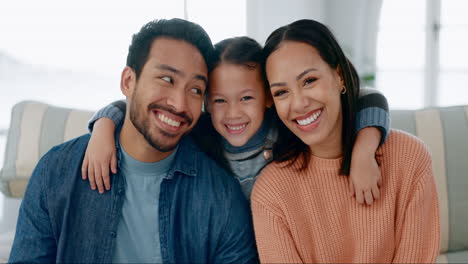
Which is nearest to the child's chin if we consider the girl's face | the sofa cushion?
the girl's face

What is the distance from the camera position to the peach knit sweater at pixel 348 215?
1.13m

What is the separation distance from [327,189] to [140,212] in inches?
23.2

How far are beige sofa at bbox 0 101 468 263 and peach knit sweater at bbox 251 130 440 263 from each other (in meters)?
0.52

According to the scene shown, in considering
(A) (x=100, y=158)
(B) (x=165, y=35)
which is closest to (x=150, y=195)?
(A) (x=100, y=158)

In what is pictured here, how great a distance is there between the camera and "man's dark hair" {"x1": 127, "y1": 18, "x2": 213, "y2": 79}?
1225 mm

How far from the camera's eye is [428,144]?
1.66 meters

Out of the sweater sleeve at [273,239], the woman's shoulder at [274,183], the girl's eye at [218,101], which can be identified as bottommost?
the sweater sleeve at [273,239]

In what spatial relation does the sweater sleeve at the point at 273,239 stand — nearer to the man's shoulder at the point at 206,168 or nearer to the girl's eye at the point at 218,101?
the man's shoulder at the point at 206,168

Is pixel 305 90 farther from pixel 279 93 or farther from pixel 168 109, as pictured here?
pixel 168 109

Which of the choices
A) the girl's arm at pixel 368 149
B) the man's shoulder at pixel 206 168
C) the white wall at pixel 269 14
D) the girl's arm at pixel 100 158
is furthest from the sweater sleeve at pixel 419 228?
the white wall at pixel 269 14

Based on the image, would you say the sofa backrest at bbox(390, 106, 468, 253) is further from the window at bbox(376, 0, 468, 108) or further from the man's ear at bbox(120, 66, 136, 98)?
the window at bbox(376, 0, 468, 108)

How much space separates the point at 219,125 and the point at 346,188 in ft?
1.57

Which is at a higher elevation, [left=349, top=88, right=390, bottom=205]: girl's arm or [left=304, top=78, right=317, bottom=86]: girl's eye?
[left=304, top=78, right=317, bottom=86]: girl's eye

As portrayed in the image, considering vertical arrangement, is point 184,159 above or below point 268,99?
below
